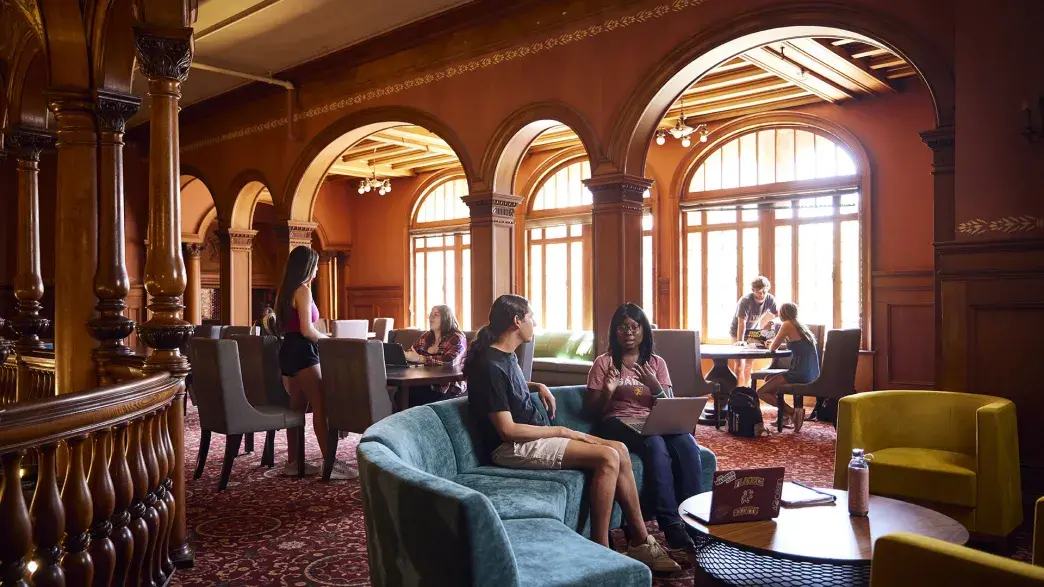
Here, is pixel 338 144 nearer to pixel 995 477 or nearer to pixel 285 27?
pixel 285 27

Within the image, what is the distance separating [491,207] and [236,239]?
5.19 metres

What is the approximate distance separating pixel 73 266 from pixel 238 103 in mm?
6842

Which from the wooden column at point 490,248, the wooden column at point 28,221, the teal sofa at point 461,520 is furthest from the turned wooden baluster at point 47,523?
the wooden column at point 490,248

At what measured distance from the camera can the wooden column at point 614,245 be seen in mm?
6977

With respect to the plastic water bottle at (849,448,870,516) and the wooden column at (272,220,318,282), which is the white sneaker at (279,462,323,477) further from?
the wooden column at (272,220,318,282)

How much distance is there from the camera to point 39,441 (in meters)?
2.00

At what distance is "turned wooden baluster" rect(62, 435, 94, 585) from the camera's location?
7.20 ft

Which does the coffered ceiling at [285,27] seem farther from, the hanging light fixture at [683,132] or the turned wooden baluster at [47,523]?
the turned wooden baluster at [47,523]

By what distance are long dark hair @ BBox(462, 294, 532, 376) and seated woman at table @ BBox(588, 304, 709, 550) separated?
770 millimetres

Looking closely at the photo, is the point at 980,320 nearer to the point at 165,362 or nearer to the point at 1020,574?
the point at 1020,574

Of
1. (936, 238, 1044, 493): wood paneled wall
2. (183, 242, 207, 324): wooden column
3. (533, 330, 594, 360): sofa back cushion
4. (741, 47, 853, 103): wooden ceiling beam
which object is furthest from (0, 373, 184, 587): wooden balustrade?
(183, 242, 207, 324): wooden column

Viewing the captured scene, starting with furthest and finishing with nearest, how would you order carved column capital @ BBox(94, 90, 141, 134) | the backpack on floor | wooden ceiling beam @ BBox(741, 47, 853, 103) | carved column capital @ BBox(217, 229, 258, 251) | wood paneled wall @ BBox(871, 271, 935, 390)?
carved column capital @ BBox(217, 229, 258, 251) → wood paneled wall @ BBox(871, 271, 935, 390) → wooden ceiling beam @ BBox(741, 47, 853, 103) → the backpack on floor → carved column capital @ BBox(94, 90, 141, 134)

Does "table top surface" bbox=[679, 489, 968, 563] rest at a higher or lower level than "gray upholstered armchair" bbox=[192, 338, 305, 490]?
lower

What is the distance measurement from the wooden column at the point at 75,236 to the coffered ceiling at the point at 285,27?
10.3 feet
